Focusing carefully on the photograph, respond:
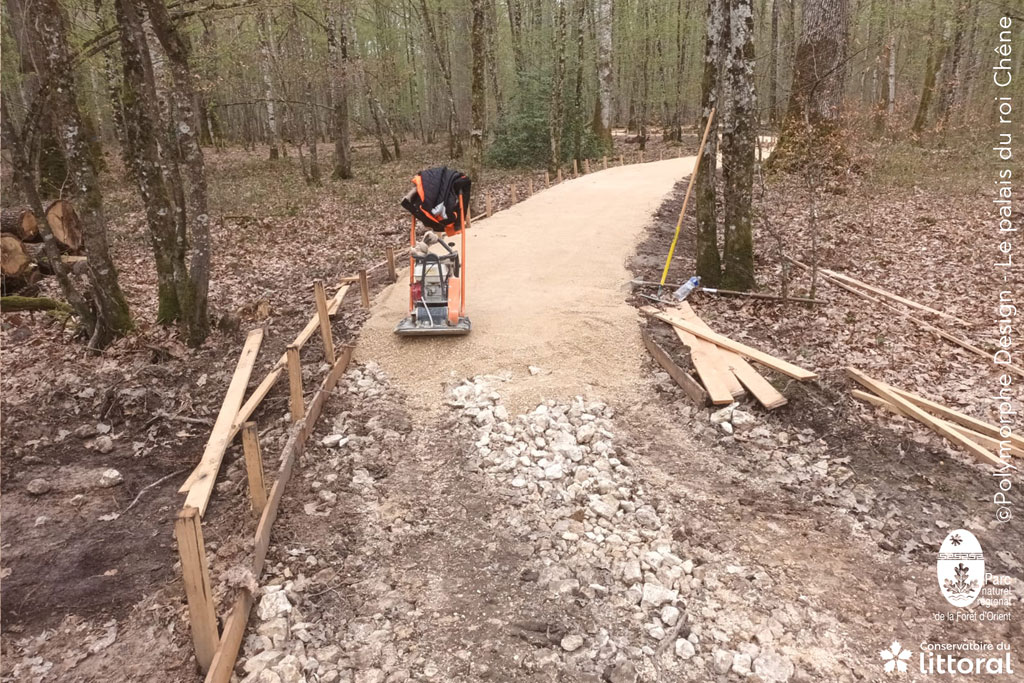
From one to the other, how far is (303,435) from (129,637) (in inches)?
84.6

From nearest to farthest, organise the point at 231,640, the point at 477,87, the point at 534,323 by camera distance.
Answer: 1. the point at 231,640
2. the point at 534,323
3. the point at 477,87

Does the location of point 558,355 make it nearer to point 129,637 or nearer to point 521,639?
point 521,639

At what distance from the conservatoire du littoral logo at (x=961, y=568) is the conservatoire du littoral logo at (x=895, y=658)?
59cm

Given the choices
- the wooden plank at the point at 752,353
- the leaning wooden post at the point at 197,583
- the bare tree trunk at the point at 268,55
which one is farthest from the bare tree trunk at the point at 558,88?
the leaning wooden post at the point at 197,583

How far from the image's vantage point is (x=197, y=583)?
3166 millimetres

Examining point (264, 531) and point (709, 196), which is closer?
point (264, 531)

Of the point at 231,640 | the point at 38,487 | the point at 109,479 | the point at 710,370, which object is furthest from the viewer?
the point at 710,370

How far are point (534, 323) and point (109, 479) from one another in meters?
4.56

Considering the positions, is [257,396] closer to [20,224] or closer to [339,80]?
[20,224]

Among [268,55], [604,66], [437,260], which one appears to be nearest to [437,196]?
[437,260]

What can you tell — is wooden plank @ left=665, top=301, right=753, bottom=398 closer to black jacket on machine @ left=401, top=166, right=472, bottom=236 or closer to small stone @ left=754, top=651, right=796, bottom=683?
small stone @ left=754, top=651, right=796, bottom=683

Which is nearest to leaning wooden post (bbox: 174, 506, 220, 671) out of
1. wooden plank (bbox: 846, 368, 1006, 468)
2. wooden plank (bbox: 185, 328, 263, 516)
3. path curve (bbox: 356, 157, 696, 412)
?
wooden plank (bbox: 185, 328, 263, 516)

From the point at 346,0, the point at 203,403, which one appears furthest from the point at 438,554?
the point at 346,0

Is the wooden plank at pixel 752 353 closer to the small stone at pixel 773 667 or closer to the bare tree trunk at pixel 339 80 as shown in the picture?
the small stone at pixel 773 667
